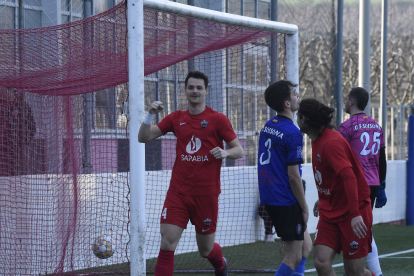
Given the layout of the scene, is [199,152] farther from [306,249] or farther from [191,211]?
[306,249]

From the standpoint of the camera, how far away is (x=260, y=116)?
32.3 ft

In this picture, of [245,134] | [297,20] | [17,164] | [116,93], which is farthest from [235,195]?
[297,20]

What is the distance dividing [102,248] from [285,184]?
245 cm

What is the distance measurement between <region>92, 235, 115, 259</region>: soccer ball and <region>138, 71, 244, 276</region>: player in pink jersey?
145cm

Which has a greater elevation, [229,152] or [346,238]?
[229,152]

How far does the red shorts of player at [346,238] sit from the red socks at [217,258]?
1.27 m

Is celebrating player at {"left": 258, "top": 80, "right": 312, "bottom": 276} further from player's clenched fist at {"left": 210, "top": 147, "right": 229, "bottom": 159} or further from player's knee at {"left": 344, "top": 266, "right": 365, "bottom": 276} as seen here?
player's knee at {"left": 344, "top": 266, "right": 365, "bottom": 276}

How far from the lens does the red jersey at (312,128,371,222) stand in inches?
151

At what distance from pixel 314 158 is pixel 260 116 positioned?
586 centimetres

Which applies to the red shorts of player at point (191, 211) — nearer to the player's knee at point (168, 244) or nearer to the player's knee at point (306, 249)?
the player's knee at point (168, 244)

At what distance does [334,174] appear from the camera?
155 inches

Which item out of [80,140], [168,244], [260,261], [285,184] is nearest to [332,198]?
[285,184]

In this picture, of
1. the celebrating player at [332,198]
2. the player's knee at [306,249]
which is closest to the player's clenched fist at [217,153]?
the celebrating player at [332,198]

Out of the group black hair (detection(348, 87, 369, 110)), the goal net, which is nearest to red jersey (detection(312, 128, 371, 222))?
black hair (detection(348, 87, 369, 110))
